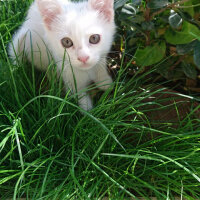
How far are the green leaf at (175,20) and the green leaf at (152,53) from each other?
168 mm

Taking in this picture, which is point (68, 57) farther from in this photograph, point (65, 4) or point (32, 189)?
point (32, 189)

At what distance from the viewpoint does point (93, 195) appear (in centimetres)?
114

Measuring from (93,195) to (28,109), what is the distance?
1.69 feet

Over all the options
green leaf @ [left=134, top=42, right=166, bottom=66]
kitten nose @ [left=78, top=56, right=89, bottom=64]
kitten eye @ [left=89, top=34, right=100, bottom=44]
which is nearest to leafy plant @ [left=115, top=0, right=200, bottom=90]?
green leaf @ [left=134, top=42, right=166, bottom=66]

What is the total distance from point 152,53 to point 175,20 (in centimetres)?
21

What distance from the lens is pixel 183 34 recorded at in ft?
4.51

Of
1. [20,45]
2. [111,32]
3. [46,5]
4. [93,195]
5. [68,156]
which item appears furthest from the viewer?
→ [20,45]

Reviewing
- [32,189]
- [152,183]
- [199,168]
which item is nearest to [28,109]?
[32,189]

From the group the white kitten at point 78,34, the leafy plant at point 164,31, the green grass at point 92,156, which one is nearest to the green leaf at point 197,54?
the leafy plant at point 164,31

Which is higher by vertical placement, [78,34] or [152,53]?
[78,34]

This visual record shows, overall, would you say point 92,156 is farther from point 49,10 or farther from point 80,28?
point 49,10

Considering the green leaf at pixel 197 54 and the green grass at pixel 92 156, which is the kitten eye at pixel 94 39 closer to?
the green grass at pixel 92 156

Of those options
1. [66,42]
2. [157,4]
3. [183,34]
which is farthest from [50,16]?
[183,34]

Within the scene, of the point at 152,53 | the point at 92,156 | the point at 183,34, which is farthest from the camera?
the point at 152,53
